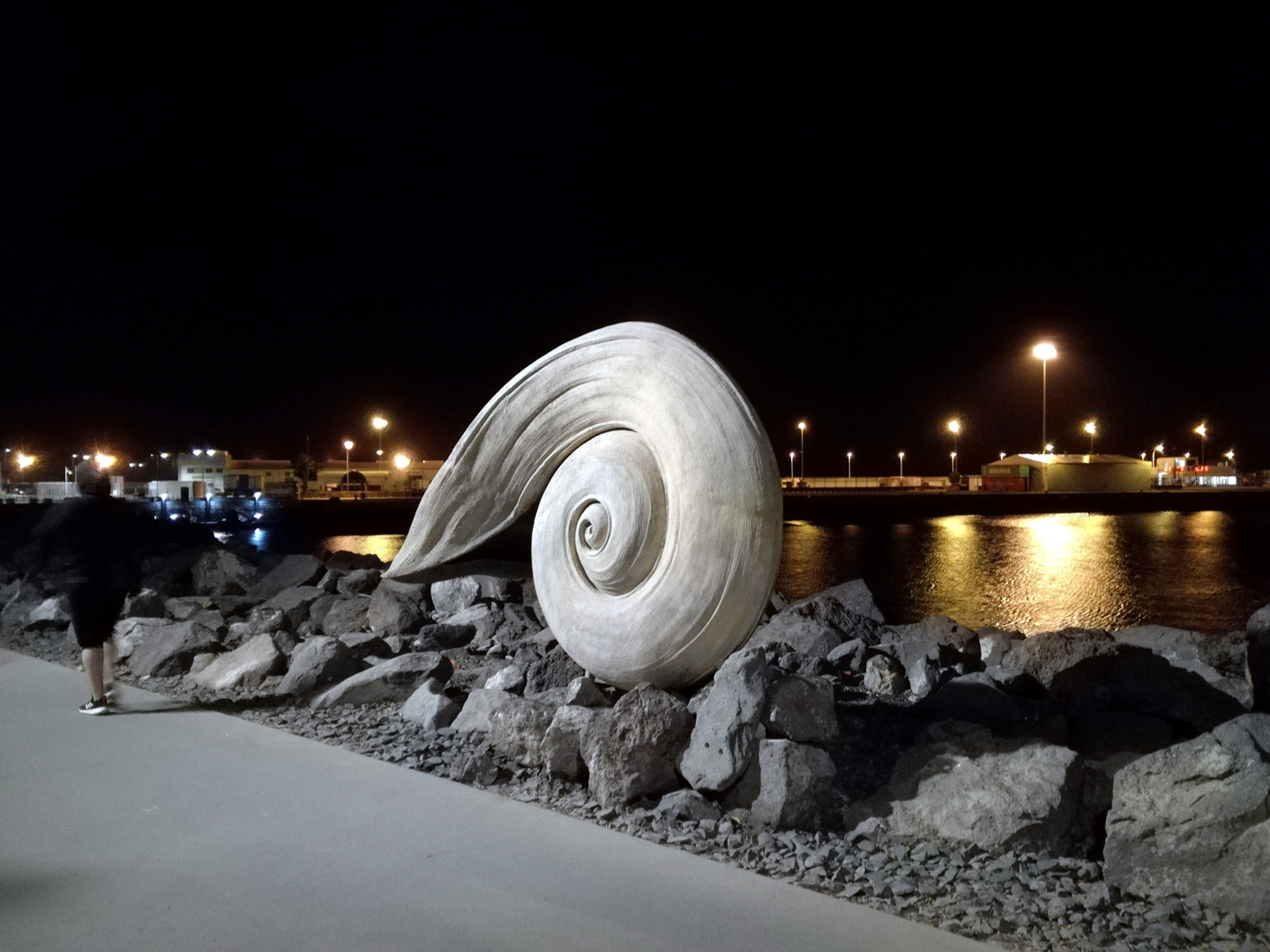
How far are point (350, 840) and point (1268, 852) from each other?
3.34 metres

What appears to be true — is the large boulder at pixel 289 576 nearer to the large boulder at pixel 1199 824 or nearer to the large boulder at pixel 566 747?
the large boulder at pixel 566 747

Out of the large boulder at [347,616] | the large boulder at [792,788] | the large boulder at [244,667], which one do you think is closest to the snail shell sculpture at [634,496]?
the large boulder at [792,788]

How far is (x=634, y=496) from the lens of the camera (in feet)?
17.3

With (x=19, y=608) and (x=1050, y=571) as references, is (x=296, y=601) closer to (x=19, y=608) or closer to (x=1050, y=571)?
(x=19, y=608)

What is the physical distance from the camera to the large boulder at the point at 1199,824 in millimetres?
3145

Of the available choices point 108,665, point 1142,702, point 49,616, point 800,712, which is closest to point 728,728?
point 800,712

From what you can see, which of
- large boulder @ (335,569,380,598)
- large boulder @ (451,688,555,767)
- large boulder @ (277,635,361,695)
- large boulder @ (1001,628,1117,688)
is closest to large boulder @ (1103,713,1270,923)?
large boulder @ (1001,628,1117,688)

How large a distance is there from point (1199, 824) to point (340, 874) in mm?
3115

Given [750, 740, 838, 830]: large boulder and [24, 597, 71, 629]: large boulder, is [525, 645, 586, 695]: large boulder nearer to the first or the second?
[750, 740, 838, 830]: large boulder

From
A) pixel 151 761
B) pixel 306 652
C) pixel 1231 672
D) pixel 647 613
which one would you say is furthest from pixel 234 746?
pixel 1231 672

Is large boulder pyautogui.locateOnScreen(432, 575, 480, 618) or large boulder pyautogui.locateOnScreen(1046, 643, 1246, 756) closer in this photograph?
large boulder pyautogui.locateOnScreen(1046, 643, 1246, 756)

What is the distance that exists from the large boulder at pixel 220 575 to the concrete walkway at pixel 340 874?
19.2 feet

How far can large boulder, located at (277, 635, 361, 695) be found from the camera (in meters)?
6.26

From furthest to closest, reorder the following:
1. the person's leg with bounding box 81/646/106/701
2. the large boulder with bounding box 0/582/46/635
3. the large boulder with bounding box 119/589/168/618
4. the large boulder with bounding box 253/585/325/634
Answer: the large boulder with bounding box 0/582/46/635
the large boulder with bounding box 253/585/325/634
the large boulder with bounding box 119/589/168/618
the person's leg with bounding box 81/646/106/701
